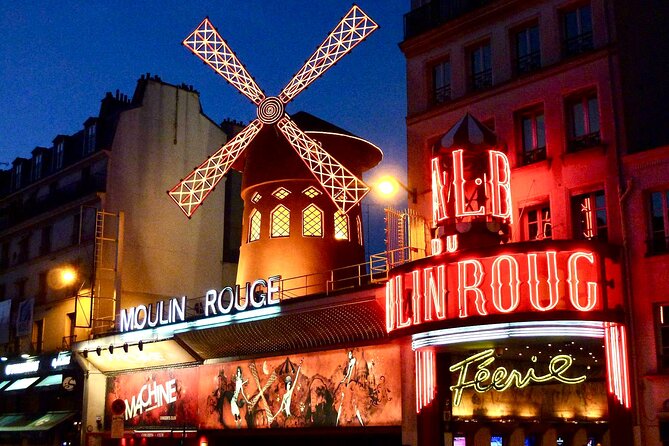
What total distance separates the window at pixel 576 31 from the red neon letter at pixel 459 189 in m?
2.50

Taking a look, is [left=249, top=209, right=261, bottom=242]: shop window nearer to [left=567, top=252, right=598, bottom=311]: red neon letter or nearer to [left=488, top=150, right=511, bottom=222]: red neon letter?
[left=488, top=150, right=511, bottom=222]: red neon letter

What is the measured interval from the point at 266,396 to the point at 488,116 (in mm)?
A: 7096

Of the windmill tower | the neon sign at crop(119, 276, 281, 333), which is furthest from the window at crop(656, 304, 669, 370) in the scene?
the windmill tower

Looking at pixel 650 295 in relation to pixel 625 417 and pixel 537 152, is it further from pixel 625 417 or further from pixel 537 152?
pixel 537 152

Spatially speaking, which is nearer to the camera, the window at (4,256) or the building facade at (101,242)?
the building facade at (101,242)

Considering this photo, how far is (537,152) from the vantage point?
1315 centimetres

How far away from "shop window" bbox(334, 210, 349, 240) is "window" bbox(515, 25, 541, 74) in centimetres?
702

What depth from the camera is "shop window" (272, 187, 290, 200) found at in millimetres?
19547

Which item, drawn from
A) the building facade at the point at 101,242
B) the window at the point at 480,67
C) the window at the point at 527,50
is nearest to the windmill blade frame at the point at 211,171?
the building facade at the point at 101,242

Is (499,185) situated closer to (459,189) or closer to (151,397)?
(459,189)

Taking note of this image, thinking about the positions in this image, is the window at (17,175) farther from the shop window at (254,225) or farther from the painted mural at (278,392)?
the shop window at (254,225)

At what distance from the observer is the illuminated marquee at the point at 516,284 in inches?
436

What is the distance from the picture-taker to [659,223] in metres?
11.7

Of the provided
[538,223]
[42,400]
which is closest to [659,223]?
[538,223]
